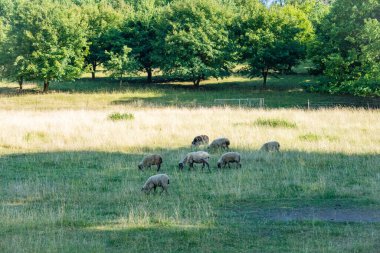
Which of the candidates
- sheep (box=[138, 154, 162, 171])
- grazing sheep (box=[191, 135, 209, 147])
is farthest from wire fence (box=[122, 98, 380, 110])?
sheep (box=[138, 154, 162, 171])

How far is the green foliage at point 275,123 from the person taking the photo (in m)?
32.0

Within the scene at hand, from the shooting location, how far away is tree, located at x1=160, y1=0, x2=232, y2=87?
67.9m

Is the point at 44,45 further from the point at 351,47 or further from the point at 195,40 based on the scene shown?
the point at 351,47

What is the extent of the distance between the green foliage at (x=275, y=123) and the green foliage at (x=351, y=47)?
705 inches

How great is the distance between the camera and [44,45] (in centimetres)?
6625

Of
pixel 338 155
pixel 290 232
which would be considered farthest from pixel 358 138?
pixel 290 232

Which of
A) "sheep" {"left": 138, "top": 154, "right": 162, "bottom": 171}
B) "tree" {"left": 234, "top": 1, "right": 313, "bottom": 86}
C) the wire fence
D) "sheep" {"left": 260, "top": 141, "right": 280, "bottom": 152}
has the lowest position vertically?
"sheep" {"left": 138, "top": 154, "right": 162, "bottom": 171}

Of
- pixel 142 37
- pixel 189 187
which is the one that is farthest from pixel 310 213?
pixel 142 37

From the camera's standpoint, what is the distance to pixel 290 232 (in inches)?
450

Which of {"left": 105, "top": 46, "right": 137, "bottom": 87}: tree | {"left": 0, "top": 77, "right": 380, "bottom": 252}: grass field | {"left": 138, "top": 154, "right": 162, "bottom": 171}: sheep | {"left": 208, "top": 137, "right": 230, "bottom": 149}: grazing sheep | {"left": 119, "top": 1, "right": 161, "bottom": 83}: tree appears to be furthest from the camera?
{"left": 119, "top": 1, "right": 161, "bottom": 83}: tree

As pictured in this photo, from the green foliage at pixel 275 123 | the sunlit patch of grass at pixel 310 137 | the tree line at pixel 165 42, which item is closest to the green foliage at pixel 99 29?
the tree line at pixel 165 42

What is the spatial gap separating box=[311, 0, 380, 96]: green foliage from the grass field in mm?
12916

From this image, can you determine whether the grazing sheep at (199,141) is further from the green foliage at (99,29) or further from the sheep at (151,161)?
the green foliage at (99,29)

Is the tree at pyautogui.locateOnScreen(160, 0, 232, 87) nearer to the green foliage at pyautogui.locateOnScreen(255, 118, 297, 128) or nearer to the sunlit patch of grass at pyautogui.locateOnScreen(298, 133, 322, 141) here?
the green foliage at pyautogui.locateOnScreen(255, 118, 297, 128)
